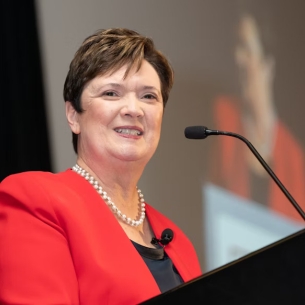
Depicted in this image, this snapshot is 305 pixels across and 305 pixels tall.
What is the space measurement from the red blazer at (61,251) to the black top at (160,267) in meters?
0.12

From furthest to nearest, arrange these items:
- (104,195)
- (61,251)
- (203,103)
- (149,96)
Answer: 1. (203,103)
2. (149,96)
3. (104,195)
4. (61,251)

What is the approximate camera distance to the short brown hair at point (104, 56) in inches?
76.7

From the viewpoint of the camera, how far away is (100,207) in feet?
5.90

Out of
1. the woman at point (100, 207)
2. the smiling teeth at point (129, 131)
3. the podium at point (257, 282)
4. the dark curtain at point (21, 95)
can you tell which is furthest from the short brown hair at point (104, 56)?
the podium at point (257, 282)

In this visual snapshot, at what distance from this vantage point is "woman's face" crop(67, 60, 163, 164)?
A: 1.95 meters

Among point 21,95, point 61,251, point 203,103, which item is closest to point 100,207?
point 61,251

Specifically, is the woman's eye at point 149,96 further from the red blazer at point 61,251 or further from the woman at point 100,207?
the red blazer at point 61,251

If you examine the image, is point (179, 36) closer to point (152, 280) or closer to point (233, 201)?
point (233, 201)

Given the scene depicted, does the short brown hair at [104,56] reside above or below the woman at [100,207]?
above

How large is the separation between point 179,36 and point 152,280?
1761 millimetres

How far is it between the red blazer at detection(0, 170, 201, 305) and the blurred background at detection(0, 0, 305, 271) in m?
Answer: 1.15

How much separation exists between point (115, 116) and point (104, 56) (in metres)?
0.17

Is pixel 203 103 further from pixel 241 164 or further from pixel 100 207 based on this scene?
pixel 100 207

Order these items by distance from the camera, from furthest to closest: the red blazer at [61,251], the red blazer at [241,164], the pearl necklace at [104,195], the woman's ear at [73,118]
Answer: the red blazer at [241,164] < the woman's ear at [73,118] < the pearl necklace at [104,195] < the red blazer at [61,251]
